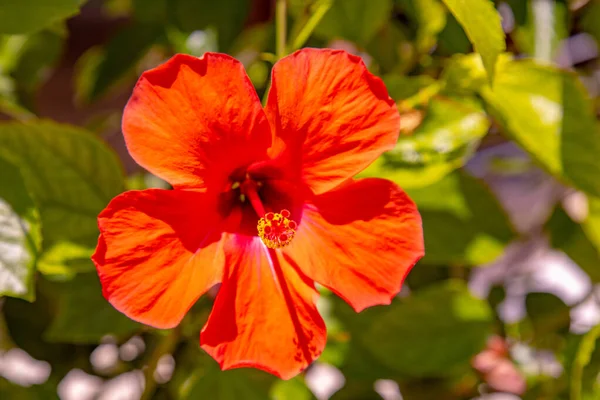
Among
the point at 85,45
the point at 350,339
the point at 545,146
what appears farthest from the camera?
the point at 85,45

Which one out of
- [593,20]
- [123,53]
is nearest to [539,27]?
[593,20]

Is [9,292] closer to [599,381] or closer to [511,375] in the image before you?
[599,381]

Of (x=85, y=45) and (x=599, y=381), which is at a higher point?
(x=85, y=45)

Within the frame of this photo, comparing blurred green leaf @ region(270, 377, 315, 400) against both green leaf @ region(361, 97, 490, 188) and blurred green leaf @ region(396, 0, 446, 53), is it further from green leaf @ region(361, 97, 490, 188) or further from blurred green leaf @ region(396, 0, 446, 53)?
blurred green leaf @ region(396, 0, 446, 53)

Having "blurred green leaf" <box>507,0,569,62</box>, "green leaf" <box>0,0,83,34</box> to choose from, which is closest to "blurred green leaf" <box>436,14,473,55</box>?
"blurred green leaf" <box>507,0,569,62</box>

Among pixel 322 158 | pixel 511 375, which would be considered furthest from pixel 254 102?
pixel 511 375

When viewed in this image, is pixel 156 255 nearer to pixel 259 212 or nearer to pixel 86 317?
pixel 259 212

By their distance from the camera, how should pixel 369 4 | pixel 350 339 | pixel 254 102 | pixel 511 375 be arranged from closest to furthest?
1. pixel 254 102
2. pixel 369 4
3. pixel 350 339
4. pixel 511 375
